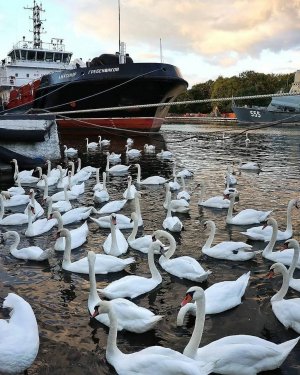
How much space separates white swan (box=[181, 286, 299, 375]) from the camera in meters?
4.69

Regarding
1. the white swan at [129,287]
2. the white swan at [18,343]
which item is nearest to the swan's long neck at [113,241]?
the white swan at [129,287]

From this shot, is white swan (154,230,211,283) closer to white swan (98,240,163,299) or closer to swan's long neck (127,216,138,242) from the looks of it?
white swan (98,240,163,299)

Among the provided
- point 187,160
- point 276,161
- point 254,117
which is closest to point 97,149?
point 187,160

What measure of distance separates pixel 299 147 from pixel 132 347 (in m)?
24.6

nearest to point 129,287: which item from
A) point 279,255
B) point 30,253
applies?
point 30,253

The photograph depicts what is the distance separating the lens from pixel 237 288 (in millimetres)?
6383

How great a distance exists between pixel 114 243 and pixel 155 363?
3.93 meters

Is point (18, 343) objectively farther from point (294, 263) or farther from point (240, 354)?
point (294, 263)

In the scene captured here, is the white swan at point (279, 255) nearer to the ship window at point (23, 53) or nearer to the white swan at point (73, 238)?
the white swan at point (73, 238)

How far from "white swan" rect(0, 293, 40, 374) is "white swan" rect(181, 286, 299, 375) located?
1.59 meters

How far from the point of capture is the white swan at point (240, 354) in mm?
4688

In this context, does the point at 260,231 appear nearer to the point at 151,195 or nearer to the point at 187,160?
the point at 151,195

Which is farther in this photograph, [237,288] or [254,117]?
[254,117]

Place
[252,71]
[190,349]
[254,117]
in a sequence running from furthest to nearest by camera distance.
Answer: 1. [252,71]
2. [254,117]
3. [190,349]
